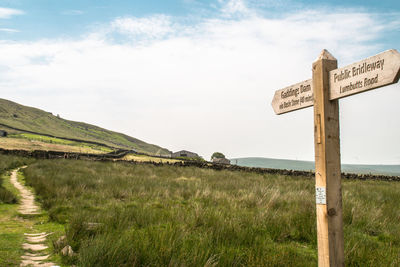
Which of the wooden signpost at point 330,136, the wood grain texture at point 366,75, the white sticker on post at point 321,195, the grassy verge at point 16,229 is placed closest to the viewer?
the wood grain texture at point 366,75

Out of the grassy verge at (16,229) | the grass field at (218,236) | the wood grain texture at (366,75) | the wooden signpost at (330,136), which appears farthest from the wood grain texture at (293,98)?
the grassy verge at (16,229)

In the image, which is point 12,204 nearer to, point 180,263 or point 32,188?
point 32,188

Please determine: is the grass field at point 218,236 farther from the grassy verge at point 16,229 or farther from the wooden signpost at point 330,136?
the wooden signpost at point 330,136

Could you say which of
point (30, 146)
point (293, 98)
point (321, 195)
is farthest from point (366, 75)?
point (30, 146)

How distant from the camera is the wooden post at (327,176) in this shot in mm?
3094

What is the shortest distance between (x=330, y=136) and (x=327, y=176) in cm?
45

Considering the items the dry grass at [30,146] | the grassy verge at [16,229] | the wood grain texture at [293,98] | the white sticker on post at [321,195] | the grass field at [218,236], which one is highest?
the dry grass at [30,146]

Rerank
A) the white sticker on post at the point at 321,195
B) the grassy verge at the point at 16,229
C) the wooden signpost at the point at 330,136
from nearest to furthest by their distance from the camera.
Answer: the wooden signpost at the point at 330,136
the white sticker on post at the point at 321,195
the grassy verge at the point at 16,229

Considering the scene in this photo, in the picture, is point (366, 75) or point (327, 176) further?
point (327, 176)

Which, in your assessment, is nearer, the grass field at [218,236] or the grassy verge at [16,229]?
the grass field at [218,236]

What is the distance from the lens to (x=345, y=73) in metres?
3.12

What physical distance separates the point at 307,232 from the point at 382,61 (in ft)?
13.0

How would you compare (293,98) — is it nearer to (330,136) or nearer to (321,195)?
(330,136)

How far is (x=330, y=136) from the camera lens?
10.5 ft
